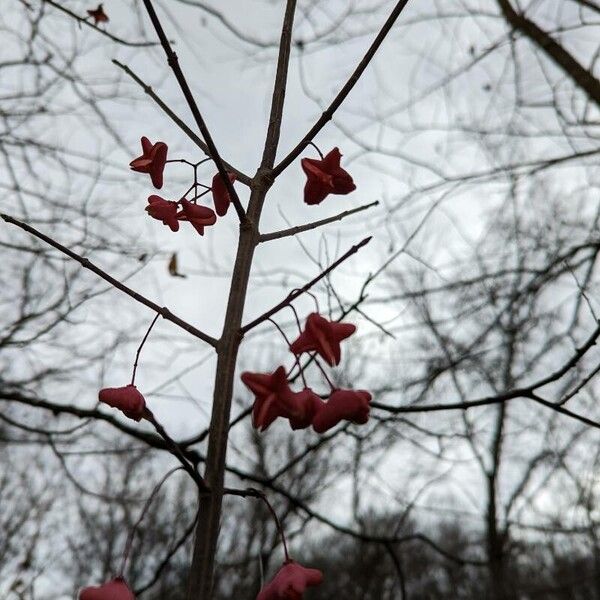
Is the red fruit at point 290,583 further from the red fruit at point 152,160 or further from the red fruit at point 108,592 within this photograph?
the red fruit at point 152,160

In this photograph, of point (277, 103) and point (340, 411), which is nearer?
point (340, 411)

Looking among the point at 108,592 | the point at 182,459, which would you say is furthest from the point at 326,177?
the point at 108,592

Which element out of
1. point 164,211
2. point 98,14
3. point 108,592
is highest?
point 98,14

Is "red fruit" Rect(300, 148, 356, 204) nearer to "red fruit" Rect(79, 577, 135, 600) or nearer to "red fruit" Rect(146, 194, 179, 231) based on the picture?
"red fruit" Rect(146, 194, 179, 231)

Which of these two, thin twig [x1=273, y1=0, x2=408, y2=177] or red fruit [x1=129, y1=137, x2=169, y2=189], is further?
red fruit [x1=129, y1=137, x2=169, y2=189]

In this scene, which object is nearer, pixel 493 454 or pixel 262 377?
pixel 262 377

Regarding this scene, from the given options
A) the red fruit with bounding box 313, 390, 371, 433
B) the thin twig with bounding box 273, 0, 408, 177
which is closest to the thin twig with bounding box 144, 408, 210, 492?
the red fruit with bounding box 313, 390, 371, 433

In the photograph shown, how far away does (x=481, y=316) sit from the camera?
5.46 metres

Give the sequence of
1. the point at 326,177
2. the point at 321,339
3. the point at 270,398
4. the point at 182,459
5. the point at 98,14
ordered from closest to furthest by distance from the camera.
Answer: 1. the point at 182,459
2. the point at 270,398
3. the point at 321,339
4. the point at 326,177
5. the point at 98,14

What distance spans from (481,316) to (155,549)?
25.0ft

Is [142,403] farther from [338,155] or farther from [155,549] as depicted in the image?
[155,549]

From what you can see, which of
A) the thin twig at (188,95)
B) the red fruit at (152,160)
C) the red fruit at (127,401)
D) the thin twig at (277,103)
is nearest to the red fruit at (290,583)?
the red fruit at (127,401)

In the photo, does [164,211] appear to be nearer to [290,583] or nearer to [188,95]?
[188,95]

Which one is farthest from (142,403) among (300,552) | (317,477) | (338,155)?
(300,552)
